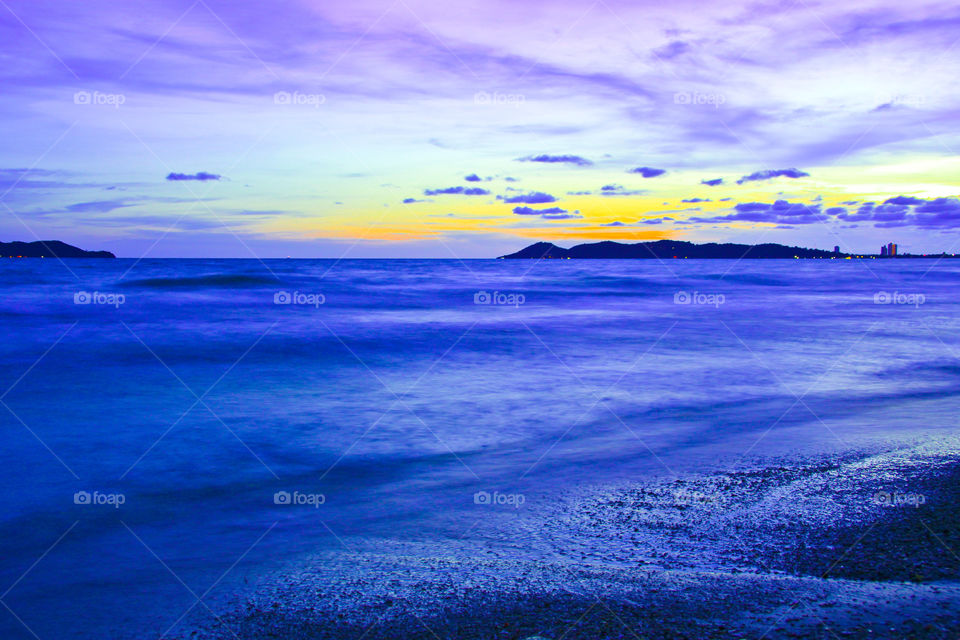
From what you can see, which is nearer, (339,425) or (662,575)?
(662,575)

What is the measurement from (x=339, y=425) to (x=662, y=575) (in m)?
5.75

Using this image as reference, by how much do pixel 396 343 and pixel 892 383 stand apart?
1154 cm

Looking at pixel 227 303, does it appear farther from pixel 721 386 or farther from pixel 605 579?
pixel 605 579

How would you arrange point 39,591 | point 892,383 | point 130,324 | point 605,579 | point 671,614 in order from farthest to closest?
point 130,324, point 892,383, point 39,591, point 605,579, point 671,614

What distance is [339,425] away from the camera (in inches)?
343

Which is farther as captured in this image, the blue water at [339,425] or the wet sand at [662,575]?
the blue water at [339,425]

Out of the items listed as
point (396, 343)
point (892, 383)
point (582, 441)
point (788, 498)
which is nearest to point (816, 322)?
point (892, 383)

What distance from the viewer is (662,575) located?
3.79 m

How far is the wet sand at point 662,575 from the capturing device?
327 cm

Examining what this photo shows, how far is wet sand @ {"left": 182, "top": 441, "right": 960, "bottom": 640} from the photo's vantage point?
3.27 metres

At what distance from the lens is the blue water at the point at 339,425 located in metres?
4.64

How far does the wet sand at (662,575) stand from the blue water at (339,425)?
0.53 metres

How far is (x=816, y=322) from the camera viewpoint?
76.1 ft

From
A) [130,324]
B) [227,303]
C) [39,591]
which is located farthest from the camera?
[227,303]
